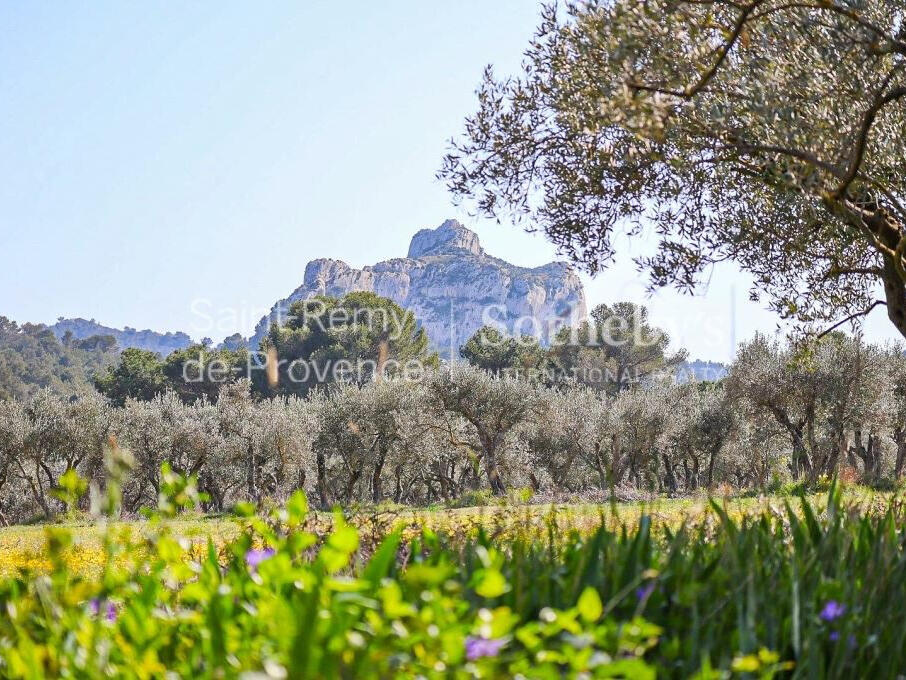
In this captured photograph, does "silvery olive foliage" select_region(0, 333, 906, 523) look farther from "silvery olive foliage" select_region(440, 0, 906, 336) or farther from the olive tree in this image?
"silvery olive foliage" select_region(440, 0, 906, 336)

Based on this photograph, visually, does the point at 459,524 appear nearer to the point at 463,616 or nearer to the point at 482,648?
the point at 463,616

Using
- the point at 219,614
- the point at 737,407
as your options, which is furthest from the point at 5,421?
the point at 219,614

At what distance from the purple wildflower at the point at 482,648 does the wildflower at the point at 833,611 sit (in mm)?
1131

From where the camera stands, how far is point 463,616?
98.1 inches

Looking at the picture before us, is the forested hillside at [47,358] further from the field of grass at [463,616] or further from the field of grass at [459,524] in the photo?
the field of grass at [463,616]

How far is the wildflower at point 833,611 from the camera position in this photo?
2.33m

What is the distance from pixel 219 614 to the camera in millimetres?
2053

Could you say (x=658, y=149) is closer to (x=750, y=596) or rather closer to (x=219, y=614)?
(x=750, y=596)

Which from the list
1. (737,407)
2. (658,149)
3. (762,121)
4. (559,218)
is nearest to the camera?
(762,121)

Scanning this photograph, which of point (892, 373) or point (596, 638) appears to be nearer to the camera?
point (596, 638)

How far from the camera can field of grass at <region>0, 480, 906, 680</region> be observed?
1.70 meters

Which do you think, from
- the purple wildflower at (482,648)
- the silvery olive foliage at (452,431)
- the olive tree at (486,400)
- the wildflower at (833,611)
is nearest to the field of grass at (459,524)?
the wildflower at (833,611)

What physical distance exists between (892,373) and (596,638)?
33170 millimetres

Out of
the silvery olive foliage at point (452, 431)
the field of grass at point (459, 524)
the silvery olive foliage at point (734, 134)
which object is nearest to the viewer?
the field of grass at point (459, 524)
